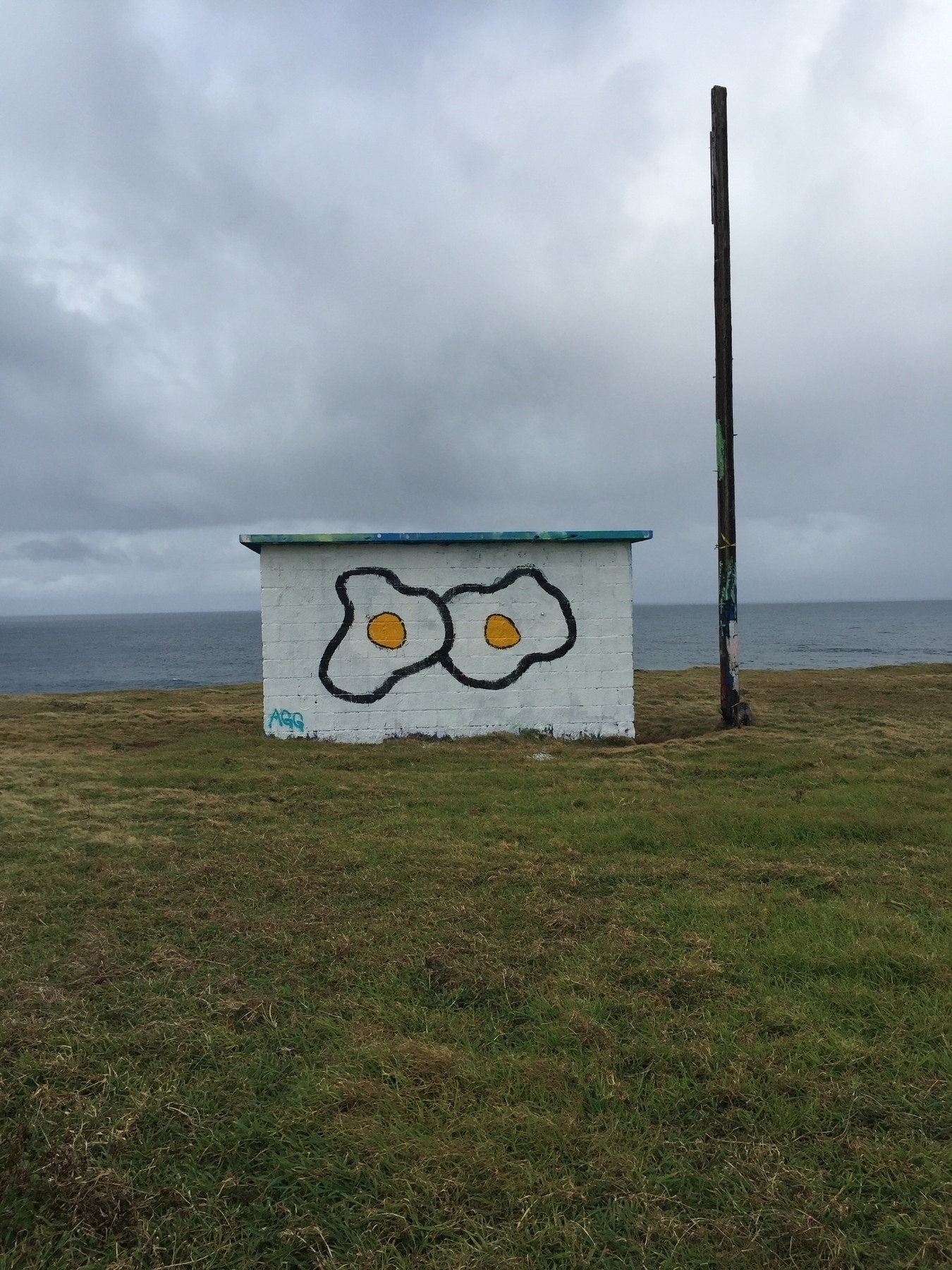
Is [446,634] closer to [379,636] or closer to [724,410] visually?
[379,636]

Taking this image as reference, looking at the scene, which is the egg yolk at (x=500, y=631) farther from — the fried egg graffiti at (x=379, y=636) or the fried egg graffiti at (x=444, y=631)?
the fried egg graffiti at (x=379, y=636)

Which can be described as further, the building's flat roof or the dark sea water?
the dark sea water

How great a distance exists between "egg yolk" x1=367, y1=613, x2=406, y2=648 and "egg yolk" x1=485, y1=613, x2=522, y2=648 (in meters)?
1.20

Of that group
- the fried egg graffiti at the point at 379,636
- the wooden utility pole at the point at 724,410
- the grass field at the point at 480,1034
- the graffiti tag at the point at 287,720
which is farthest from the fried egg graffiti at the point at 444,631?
the grass field at the point at 480,1034

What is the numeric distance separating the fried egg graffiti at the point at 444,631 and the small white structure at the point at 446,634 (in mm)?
14

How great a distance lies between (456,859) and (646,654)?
46.5 meters

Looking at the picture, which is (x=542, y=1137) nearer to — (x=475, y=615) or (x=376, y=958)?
(x=376, y=958)

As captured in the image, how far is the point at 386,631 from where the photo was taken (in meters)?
11.3

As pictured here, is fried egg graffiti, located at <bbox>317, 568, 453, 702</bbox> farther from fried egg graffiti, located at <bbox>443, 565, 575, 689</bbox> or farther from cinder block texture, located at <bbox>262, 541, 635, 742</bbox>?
fried egg graffiti, located at <bbox>443, 565, 575, 689</bbox>

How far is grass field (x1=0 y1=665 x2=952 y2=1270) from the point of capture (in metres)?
2.39

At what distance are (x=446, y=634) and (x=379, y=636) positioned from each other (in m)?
0.93

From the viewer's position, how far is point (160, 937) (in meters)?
4.42

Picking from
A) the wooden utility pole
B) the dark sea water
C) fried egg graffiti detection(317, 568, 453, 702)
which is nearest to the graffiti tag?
fried egg graffiti detection(317, 568, 453, 702)

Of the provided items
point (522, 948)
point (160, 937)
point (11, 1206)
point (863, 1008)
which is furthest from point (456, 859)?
point (11, 1206)
